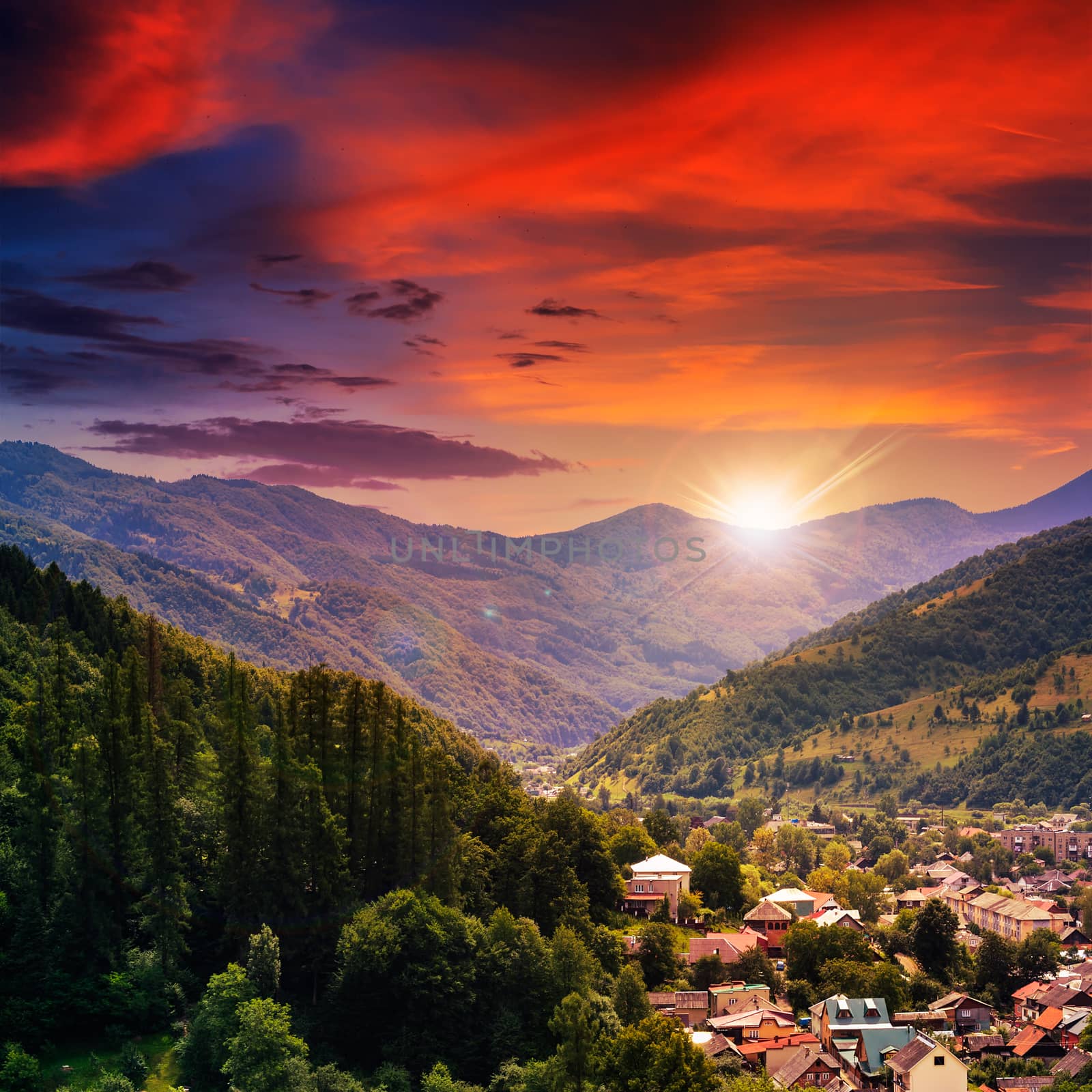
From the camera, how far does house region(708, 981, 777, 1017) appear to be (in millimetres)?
68938

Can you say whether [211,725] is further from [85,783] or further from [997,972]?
[997,972]

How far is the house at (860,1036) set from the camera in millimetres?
64500

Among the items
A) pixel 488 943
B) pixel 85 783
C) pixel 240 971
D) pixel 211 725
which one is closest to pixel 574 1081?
pixel 488 943

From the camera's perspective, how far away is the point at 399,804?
62.0 meters

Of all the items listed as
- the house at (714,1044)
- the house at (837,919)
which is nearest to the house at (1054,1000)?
the house at (837,919)

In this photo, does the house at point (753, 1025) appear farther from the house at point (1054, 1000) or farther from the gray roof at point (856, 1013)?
the house at point (1054, 1000)

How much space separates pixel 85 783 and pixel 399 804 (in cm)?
1496

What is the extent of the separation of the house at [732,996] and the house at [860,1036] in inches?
140

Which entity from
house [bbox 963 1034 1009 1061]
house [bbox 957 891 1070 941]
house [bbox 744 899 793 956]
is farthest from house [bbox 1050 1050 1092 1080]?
house [bbox 957 891 1070 941]

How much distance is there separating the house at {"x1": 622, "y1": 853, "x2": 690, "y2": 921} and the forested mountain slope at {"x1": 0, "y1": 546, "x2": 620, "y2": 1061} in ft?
31.4

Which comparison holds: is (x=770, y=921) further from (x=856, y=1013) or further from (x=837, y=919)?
(x=856, y=1013)

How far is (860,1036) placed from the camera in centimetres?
6612

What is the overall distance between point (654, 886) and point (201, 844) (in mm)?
33951

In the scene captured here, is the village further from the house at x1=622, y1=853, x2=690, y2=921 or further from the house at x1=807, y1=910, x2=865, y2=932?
the house at x1=807, y1=910, x2=865, y2=932
